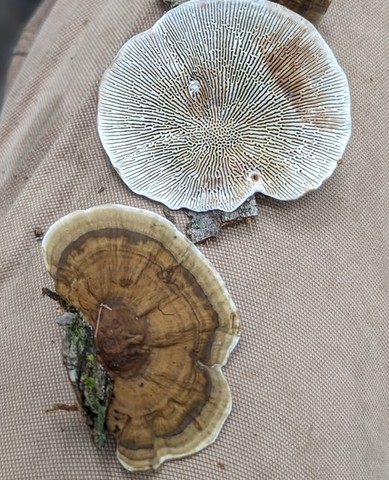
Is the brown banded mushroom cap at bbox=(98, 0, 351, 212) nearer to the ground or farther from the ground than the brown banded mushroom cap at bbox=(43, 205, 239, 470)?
farther from the ground

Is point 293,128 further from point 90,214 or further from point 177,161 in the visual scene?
point 90,214

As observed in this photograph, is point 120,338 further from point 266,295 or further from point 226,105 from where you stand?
point 226,105

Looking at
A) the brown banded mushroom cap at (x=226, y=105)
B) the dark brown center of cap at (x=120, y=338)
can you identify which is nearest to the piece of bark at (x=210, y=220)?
the brown banded mushroom cap at (x=226, y=105)

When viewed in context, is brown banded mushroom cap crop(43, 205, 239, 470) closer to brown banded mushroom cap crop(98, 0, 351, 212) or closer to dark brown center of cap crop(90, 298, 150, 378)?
dark brown center of cap crop(90, 298, 150, 378)

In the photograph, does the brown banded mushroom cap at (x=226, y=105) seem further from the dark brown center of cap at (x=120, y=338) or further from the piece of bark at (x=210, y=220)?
the dark brown center of cap at (x=120, y=338)

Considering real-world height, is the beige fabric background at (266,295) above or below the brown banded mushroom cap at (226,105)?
below

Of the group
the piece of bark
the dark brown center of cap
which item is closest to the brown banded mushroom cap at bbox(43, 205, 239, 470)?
the dark brown center of cap

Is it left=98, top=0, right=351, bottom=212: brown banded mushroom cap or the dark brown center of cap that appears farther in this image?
left=98, top=0, right=351, bottom=212: brown banded mushroom cap
